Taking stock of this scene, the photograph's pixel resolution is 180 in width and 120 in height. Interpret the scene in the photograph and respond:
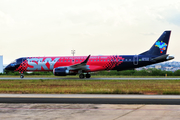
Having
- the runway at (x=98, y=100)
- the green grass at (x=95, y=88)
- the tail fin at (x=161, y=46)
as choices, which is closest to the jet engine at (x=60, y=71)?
the green grass at (x=95, y=88)

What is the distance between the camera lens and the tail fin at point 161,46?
3975cm

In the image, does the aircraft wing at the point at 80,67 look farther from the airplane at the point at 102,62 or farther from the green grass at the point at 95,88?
the green grass at the point at 95,88

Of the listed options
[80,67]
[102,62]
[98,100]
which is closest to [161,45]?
[102,62]

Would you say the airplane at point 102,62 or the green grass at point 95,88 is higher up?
the airplane at point 102,62

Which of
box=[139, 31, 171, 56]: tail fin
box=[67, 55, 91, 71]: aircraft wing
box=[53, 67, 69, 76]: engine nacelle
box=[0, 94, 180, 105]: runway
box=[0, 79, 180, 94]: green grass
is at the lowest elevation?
box=[0, 94, 180, 105]: runway

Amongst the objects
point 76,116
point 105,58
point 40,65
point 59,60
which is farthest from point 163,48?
point 76,116

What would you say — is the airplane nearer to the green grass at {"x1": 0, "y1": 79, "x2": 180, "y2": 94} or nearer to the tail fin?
the tail fin

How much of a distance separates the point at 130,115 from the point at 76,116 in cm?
220

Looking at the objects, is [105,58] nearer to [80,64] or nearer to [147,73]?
[80,64]

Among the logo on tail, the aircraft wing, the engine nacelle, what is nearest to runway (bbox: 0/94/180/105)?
the engine nacelle

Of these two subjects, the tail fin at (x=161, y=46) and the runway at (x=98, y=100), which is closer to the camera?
the runway at (x=98, y=100)

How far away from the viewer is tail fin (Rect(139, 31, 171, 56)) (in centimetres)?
3975

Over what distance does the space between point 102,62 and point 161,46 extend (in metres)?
9.58

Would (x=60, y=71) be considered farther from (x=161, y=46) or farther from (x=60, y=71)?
(x=161, y=46)
